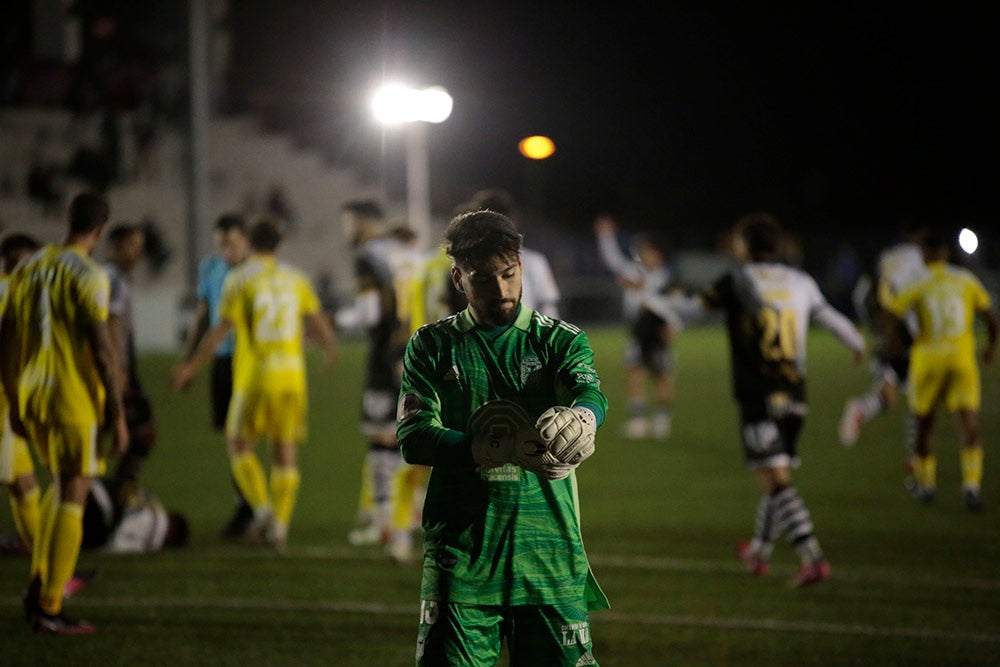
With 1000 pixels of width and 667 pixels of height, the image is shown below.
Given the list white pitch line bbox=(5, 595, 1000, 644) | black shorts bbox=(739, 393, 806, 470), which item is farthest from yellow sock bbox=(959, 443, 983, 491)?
white pitch line bbox=(5, 595, 1000, 644)

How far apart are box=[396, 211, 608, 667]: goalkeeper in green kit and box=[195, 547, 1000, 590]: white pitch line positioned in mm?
4687

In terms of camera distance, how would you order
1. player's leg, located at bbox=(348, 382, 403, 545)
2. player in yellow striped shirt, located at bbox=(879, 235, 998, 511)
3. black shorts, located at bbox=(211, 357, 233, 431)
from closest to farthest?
player's leg, located at bbox=(348, 382, 403, 545) < black shorts, located at bbox=(211, 357, 233, 431) < player in yellow striped shirt, located at bbox=(879, 235, 998, 511)

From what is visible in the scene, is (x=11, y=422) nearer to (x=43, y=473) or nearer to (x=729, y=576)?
(x=729, y=576)

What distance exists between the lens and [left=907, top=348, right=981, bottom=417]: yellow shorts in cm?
1027

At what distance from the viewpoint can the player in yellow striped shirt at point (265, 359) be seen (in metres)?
8.81

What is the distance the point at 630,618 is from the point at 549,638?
3460 millimetres

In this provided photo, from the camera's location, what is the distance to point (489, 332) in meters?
3.70

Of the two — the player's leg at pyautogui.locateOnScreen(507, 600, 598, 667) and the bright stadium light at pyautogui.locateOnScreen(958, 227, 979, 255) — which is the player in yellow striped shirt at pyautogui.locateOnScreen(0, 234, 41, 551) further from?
the bright stadium light at pyautogui.locateOnScreen(958, 227, 979, 255)

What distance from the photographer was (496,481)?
12.0 ft

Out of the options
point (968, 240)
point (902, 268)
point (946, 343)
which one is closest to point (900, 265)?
point (902, 268)

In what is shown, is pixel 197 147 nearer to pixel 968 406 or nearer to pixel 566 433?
pixel 968 406

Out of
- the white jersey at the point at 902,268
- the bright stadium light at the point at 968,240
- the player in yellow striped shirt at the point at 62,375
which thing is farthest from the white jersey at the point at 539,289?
the bright stadium light at the point at 968,240

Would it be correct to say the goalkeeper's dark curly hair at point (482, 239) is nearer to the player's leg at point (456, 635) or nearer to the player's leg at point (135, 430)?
the player's leg at point (456, 635)

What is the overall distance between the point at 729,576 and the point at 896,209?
51.1 m
